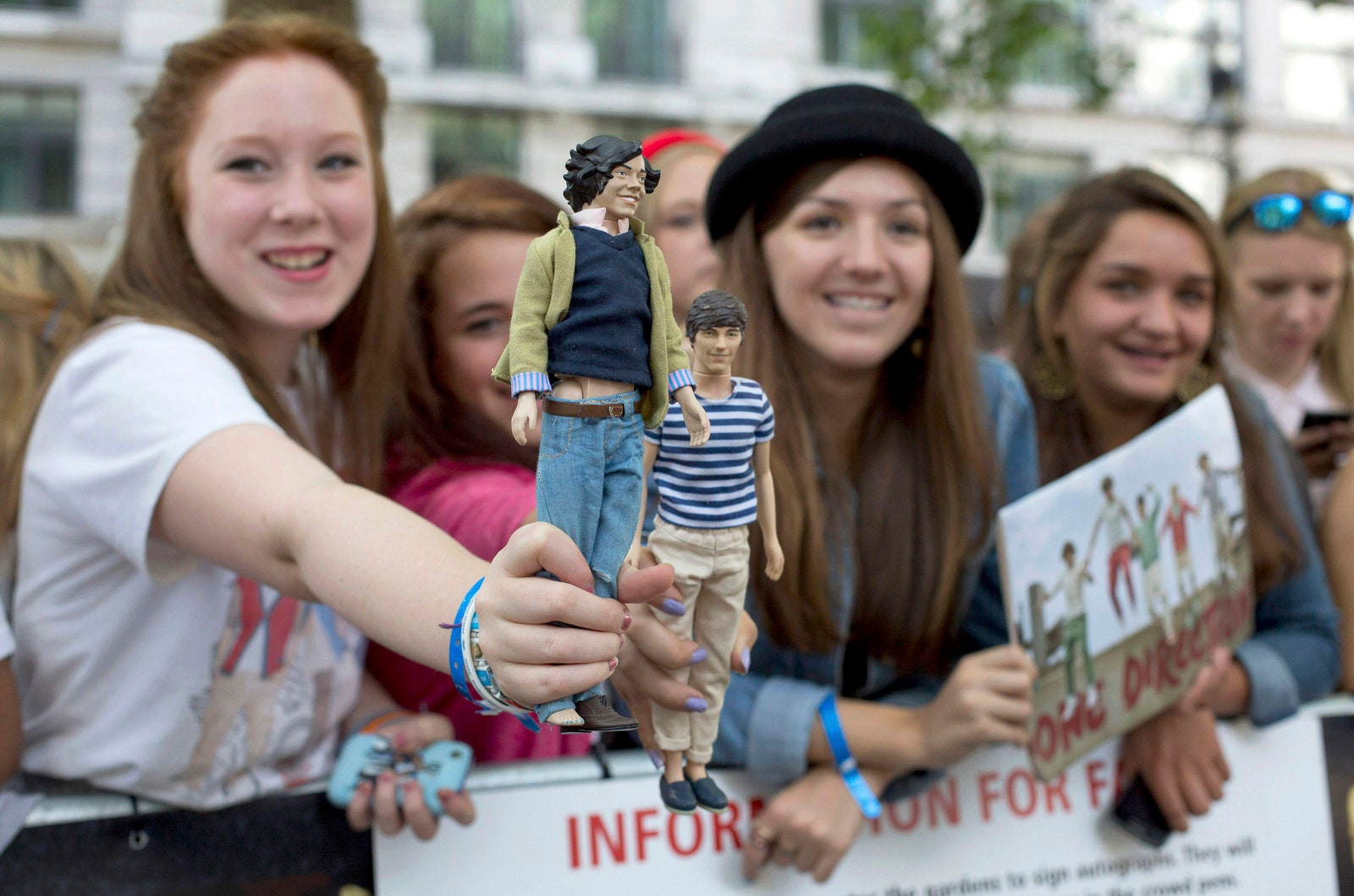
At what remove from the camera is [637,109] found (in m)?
14.0

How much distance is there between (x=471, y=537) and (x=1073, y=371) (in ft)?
4.81

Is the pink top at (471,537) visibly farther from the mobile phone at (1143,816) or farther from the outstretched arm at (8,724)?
the mobile phone at (1143,816)

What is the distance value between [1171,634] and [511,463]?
1215 millimetres

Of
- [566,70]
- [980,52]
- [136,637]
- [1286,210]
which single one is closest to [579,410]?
[136,637]

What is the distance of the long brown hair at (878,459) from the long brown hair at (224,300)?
0.55 meters

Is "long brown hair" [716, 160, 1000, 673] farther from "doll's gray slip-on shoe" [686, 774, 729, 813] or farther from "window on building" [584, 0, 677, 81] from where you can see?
"window on building" [584, 0, 677, 81]

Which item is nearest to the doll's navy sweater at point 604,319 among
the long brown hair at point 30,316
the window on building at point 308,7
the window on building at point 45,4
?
the window on building at point 308,7

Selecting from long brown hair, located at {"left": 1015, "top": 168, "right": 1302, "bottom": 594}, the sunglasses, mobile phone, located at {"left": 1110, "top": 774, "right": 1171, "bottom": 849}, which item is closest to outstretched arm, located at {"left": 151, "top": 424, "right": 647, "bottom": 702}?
long brown hair, located at {"left": 1015, "top": 168, "right": 1302, "bottom": 594}

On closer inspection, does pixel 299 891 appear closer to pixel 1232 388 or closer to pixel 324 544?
pixel 324 544

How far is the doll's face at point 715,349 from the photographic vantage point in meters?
0.85

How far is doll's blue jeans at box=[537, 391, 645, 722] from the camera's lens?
2.57ft

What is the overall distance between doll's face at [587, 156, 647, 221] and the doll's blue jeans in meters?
0.13

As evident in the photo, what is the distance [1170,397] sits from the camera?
2.24 meters

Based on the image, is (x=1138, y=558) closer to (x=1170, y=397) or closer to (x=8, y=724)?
(x=1170, y=397)
